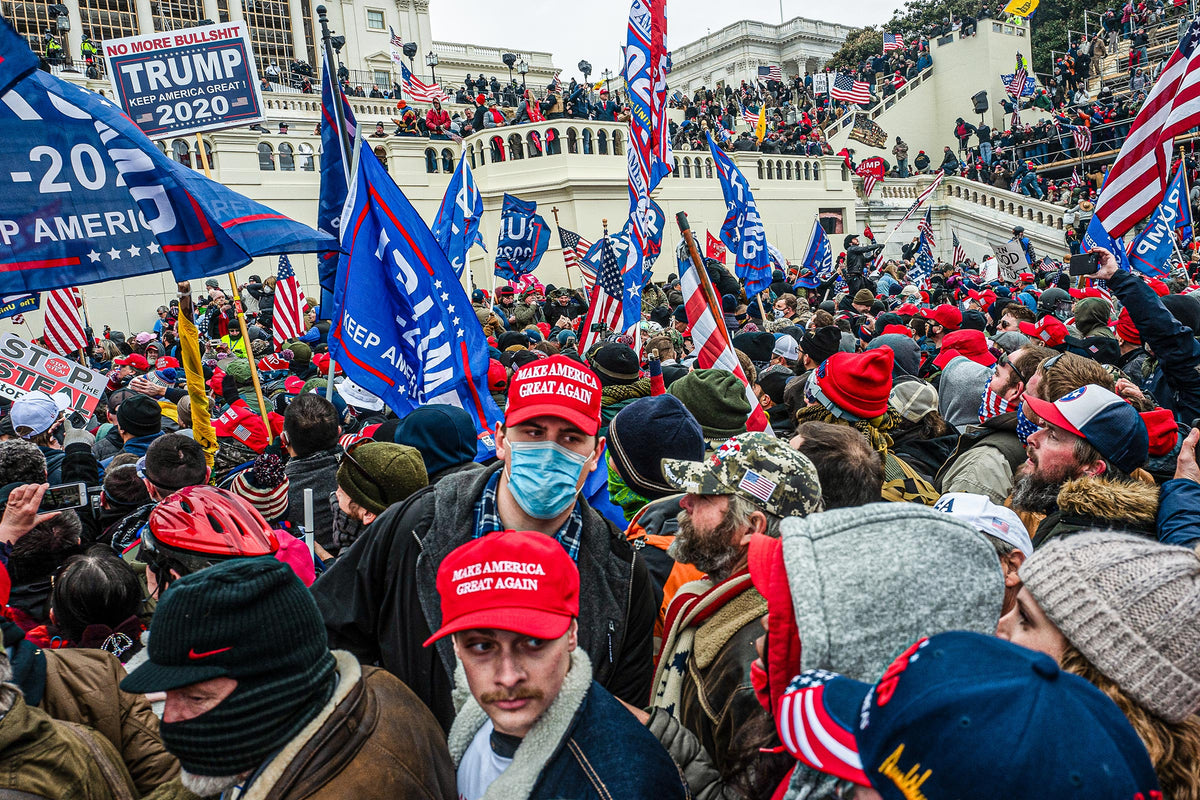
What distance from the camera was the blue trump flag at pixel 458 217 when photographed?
812 centimetres

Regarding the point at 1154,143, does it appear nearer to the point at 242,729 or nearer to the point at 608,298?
the point at 608,298

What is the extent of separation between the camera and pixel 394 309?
4.39 metres

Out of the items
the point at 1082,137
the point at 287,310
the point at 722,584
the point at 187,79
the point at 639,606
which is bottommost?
the point at 639,606

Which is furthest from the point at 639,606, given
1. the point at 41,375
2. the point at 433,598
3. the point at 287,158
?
the point at 287,158

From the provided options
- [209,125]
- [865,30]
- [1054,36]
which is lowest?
[209,125]

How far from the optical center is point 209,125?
5.64m

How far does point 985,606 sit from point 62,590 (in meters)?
2.71

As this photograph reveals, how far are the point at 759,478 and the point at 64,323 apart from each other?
11.4 metres

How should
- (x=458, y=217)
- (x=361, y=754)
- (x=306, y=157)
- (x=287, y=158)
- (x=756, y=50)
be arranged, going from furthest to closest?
(x=756, y=50)
(x=306, y=157)
(x=287, y=158)
(x=458, y=217)
(x=361, y=754)

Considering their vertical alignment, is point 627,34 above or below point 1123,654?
above

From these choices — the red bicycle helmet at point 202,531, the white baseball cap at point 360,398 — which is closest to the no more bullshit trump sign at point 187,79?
the white baseball cap at point 360,398

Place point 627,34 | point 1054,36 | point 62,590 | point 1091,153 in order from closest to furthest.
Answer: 1. point 62,590
2. point 627,34
3. point 1091,153
4. point 1054,36

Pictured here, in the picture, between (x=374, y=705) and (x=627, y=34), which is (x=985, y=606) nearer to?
(x=374, y=705)

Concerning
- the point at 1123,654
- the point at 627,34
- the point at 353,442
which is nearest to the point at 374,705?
the point at 1123,654
